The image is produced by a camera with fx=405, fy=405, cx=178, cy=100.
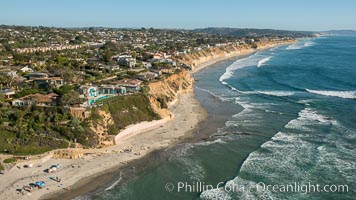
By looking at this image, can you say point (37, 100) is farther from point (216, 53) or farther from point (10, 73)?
point (216, 53)

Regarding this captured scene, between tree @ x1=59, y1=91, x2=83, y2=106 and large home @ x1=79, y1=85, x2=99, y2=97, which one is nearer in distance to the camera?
tree @ x1=59, y1=91, x2=83, y2=106

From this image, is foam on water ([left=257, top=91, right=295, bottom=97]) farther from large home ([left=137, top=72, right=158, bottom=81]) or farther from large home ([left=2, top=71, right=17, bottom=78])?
large home ([left=2, top=71, right=17, bottom=78])

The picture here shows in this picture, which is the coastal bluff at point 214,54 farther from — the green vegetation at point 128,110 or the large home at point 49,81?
the green vegetation at point 128,110

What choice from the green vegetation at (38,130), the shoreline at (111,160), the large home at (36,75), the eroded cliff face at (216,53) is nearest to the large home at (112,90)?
the shoreline at (111,160)

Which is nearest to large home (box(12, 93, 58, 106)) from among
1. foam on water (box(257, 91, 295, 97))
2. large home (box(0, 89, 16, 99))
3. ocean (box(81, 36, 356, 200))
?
large home (box(0, 89, 16, 99))

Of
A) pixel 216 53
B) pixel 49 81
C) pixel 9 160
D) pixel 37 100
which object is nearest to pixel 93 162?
pixel 9 160

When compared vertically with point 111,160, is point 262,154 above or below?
above
